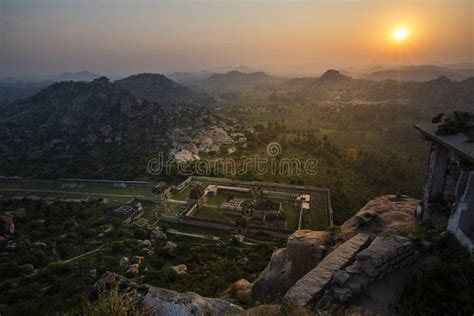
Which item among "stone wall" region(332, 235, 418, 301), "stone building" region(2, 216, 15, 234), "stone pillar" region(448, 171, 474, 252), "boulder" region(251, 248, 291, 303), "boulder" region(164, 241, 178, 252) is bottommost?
"stone building" region(2, 216, 15, 234)

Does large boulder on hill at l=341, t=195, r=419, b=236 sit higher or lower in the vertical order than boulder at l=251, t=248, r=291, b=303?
higher

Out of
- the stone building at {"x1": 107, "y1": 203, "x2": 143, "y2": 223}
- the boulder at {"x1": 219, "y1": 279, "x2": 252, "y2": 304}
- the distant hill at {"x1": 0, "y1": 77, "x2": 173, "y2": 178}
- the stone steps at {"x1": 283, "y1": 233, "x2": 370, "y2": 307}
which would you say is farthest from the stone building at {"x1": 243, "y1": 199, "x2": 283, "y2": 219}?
the distant hill at {"x1": 0, "y1": 77, "x2": 173, "y2": 178}

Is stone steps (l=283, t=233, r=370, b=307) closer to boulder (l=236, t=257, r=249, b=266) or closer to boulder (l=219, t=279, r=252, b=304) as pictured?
boulder (l=219, t=279, r=252, b=304)

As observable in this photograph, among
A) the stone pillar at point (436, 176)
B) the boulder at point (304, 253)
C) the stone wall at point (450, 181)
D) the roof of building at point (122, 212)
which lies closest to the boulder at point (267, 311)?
the boulder at point (304, 253)

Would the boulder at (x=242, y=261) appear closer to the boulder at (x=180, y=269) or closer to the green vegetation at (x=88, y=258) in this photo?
the green vegetation at (x=88, y=258)

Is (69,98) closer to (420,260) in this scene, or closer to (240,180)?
(240,180)

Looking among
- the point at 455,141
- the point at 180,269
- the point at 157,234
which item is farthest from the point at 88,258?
the point at 455,141

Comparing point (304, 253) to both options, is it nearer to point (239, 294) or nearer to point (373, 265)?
point (373, 265)
